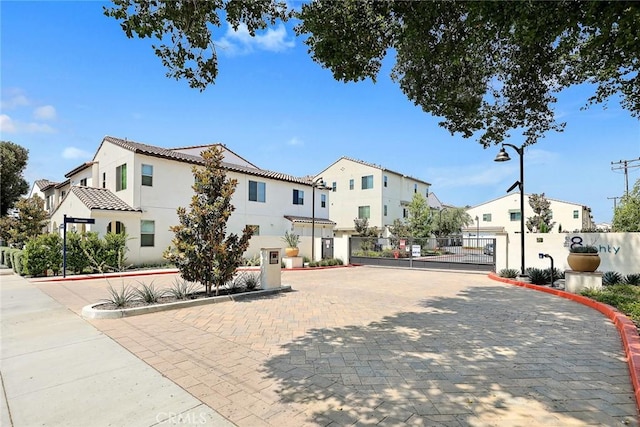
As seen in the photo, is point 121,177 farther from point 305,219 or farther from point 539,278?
point 539,278

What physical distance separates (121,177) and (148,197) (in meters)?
2.37

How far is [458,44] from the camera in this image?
6.07 m

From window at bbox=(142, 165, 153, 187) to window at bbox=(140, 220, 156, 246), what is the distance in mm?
2171

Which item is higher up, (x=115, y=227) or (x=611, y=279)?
(x=115, y=227)

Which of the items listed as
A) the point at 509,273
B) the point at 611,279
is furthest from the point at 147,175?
the point at 611,279

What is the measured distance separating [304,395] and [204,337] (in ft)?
9.17

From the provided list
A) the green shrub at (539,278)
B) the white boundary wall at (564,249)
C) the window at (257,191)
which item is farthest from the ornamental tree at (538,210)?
the window at (257,191)

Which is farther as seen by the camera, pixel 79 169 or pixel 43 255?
pixel 79 169

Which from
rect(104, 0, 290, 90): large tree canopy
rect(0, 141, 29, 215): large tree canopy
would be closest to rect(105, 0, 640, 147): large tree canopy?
rect(104, 0, 290, 90): large tree canopy

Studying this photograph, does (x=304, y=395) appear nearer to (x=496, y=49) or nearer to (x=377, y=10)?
(x=377, y=10)

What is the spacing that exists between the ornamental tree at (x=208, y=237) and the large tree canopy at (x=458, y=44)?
11.6 feet

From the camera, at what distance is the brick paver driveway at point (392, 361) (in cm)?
328

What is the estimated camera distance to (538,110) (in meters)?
8.46

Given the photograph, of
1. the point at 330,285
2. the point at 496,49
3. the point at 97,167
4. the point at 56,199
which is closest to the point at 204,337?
the point at 330,285
